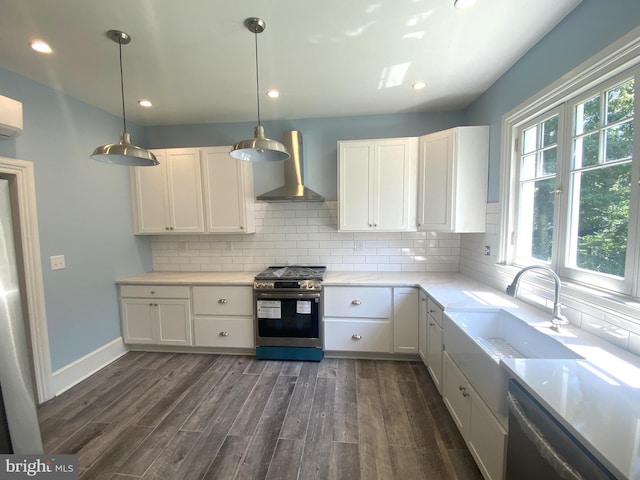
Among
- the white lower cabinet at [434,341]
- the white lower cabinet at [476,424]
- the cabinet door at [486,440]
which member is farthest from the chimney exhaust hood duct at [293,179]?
the cabinet door at [486,440]

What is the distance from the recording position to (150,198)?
3.10 meters

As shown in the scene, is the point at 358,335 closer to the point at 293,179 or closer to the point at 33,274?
the point at 293,179

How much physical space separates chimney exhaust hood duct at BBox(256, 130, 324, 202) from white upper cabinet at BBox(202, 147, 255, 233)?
0.30 m

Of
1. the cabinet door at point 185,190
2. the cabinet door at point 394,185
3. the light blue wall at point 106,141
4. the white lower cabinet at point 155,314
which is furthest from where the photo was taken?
the cabinet door at point 185,190

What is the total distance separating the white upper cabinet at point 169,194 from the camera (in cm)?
303

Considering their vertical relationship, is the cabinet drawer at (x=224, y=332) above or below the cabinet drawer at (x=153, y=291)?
below

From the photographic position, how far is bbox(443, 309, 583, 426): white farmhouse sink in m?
1.25

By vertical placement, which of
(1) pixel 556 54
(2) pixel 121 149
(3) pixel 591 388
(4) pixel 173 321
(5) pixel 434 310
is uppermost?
(1) pixel 556 54

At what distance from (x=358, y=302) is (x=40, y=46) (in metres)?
3.15

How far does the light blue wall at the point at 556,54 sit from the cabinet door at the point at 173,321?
3.40 meters

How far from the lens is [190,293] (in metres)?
2.88

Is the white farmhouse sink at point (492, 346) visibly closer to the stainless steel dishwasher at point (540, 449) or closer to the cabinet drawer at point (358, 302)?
the stainless steel dishwasher at point (540, 449)

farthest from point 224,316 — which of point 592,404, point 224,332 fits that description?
point 592,404

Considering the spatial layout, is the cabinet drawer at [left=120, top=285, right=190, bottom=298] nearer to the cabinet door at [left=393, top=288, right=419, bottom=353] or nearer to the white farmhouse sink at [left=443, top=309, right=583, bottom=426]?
the cabinet door at [left=393, top=288, right=419, bottom=353]
